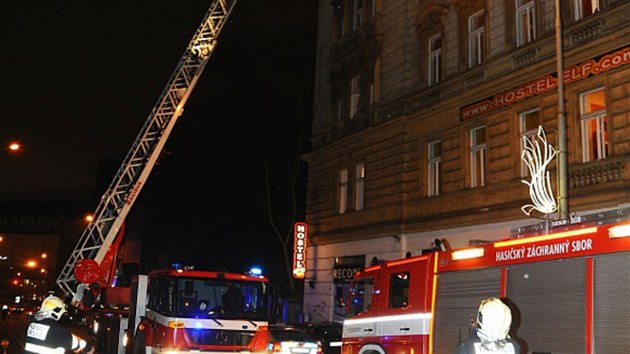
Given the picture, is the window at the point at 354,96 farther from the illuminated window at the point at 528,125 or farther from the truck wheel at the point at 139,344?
the truck wheel at the point at 139,344

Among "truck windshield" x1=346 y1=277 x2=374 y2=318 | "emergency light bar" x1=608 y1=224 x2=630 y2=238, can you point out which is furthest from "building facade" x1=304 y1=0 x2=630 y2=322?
"emergency light bar" x1=608 y1=224 x2=630 y2=238

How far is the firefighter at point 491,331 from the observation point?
13.9 ft

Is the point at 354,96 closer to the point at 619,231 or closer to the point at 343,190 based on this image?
the point at 343,190

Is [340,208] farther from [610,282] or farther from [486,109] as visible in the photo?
[610,282]

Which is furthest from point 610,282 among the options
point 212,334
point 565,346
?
point 212,334

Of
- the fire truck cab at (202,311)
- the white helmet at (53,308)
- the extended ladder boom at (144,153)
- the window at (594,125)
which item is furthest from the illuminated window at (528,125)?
the white helmet at (53,308)

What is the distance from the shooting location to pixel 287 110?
31406mm

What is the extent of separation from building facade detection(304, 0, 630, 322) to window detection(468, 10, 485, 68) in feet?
0.13

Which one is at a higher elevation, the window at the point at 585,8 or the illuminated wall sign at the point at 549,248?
the window at the point at 585,8

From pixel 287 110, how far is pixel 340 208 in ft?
26.4

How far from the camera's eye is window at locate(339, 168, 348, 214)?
2494cm

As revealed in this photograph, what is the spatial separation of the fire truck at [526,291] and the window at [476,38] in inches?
396

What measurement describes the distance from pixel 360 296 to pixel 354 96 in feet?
48.9

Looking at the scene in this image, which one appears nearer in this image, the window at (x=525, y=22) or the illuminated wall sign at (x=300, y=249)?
the window at (x=525, y=22)
